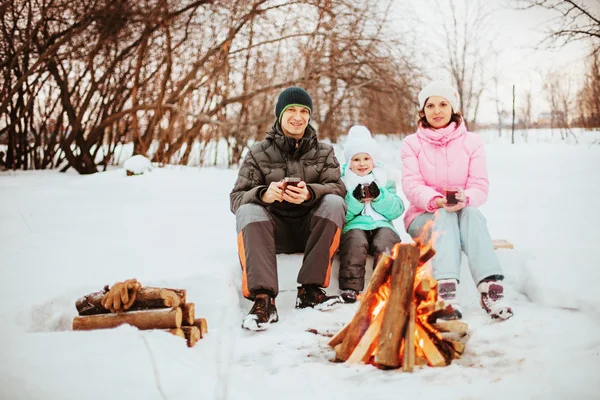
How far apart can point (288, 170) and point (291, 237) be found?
468 mm

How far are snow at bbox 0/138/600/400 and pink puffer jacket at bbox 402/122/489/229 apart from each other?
628 mm

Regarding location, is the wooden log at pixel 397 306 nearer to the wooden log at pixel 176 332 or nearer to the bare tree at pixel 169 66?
the wooden log at pixel 176 332

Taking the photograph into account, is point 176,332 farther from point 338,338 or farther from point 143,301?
point 338,338

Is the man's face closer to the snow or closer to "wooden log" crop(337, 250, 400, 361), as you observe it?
the snow

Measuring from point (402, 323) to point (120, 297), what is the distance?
1347 mm

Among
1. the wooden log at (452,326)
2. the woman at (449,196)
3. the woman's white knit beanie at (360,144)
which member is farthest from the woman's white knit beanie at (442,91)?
the wooden log at (452,326)

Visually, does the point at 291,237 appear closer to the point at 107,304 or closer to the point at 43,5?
the point at 107,304

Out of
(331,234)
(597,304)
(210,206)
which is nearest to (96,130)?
(210,206)

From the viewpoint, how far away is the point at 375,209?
3.33 meters

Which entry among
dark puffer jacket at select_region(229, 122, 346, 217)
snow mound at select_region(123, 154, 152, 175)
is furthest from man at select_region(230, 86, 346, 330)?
snow mound at select_region(123, 154, 152, 175)

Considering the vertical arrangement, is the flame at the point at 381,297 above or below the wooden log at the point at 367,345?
above

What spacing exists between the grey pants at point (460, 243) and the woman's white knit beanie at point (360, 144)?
2.34ft

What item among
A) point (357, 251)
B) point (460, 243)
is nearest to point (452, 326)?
point (460, 243)

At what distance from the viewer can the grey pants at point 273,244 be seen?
2797 millimetres
